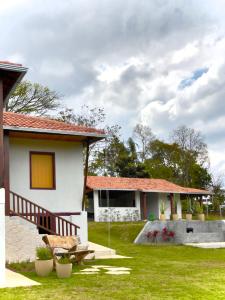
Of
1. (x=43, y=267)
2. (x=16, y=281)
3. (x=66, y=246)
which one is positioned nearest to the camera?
(x=16, y=281)

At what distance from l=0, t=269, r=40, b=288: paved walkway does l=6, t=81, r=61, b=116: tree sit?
2513 centimetres

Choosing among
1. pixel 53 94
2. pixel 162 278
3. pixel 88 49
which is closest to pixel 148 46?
pixel 88 49

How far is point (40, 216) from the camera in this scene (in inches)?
642

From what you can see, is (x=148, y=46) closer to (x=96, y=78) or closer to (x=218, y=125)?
A: (x=96, y=78)

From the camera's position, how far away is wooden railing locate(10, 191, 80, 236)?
51.7 feet

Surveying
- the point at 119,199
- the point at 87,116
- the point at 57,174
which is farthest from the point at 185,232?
the point at 87,116

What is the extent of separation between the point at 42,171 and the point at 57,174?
569 mm

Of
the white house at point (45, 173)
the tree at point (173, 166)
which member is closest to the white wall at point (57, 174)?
the white house at point (45, 173)

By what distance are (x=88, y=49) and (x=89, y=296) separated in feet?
42.7

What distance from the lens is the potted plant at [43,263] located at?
36.5 ft

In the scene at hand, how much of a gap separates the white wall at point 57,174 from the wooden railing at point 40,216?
63 cm

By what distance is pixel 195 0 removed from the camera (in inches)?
561

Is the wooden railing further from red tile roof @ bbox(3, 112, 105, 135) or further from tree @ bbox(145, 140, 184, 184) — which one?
tree @ bbox(145, 140, 184, 184)

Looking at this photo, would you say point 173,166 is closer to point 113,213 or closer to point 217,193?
point 217,193
